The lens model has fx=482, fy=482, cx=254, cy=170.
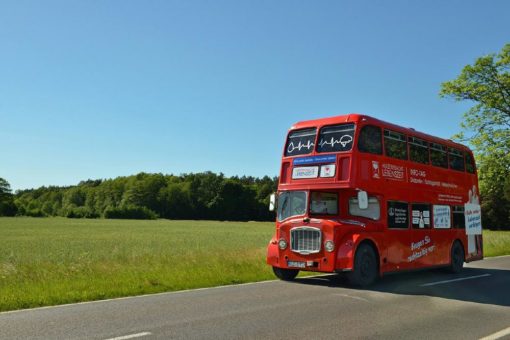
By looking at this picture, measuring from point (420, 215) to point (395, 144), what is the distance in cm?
252

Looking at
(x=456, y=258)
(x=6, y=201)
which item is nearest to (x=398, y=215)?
(x=456, y=258)

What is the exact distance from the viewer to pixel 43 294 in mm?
9359

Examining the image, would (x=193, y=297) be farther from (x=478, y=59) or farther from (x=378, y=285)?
(x=478, y=59)

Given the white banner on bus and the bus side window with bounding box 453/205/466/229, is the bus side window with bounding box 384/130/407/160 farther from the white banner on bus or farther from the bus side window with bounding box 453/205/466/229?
the white banner on bus

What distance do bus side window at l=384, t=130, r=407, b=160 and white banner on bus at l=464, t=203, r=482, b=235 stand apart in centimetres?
500

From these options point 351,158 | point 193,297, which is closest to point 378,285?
point 351,158

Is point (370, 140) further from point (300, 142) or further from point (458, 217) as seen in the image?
point (458, 217)

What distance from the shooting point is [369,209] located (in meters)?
12.4

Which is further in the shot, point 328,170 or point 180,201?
point 180,201

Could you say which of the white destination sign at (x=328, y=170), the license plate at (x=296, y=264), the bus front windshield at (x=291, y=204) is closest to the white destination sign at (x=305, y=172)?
the white destination sign at (x=328, y=170)

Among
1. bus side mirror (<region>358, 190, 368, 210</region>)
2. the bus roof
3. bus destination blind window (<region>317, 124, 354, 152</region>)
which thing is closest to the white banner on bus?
the bus roof

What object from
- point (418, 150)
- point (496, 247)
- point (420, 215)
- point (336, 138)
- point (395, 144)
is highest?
point (418, 150)

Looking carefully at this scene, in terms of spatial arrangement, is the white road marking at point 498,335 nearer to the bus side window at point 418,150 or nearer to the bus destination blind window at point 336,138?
the bus destination blind window at point 336,138

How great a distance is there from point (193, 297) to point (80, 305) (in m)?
2.11
